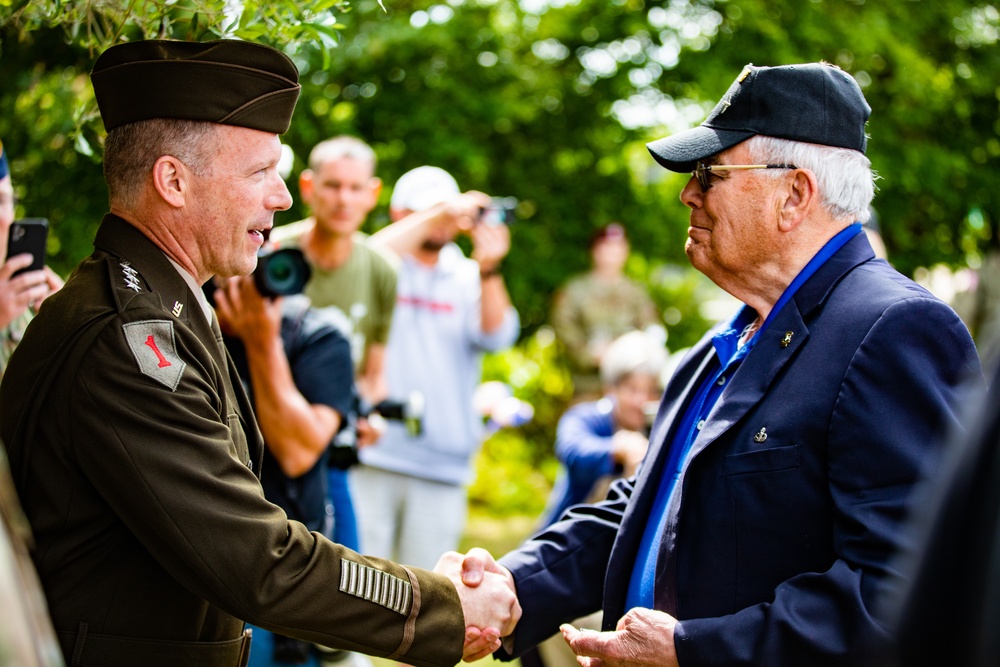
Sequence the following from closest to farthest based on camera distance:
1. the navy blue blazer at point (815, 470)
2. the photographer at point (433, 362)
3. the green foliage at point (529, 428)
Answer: the navy blue blazer at point (815, 470), the photographer at point (433, 362), the green foliage at point (529, 428)

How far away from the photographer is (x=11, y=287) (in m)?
3.23

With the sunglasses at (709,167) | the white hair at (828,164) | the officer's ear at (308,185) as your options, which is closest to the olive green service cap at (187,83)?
the sunglasses at (709,167)

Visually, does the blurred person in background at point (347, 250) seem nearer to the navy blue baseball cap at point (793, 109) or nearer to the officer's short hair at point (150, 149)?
the officer's short hair at point (150, 149)

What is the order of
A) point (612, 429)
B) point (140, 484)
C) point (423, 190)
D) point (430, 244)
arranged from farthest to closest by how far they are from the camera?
point (423, 190), point (430, 244), point (612, 429), point (140, 484)

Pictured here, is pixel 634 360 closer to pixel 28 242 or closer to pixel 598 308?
pixel 28 242

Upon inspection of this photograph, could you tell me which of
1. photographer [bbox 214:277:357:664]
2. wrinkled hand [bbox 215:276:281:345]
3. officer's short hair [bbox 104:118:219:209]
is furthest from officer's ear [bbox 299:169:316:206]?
officer's short hair [bbox 104:118:219:209]

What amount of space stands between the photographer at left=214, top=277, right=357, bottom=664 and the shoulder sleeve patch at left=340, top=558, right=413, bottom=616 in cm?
102

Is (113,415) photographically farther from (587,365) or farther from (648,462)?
(587,365)

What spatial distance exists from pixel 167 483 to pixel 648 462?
126 cm

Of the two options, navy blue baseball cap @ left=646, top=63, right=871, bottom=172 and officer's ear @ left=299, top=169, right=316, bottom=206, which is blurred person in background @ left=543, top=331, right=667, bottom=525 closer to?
officer's ear @ left=299, top=169, right=316, bottom=206

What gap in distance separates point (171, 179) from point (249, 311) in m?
1.07

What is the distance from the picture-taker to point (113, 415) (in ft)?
6.76

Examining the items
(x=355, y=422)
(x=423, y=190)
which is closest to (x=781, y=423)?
(x=355, y=422)

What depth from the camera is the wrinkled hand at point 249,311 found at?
11.0ft
